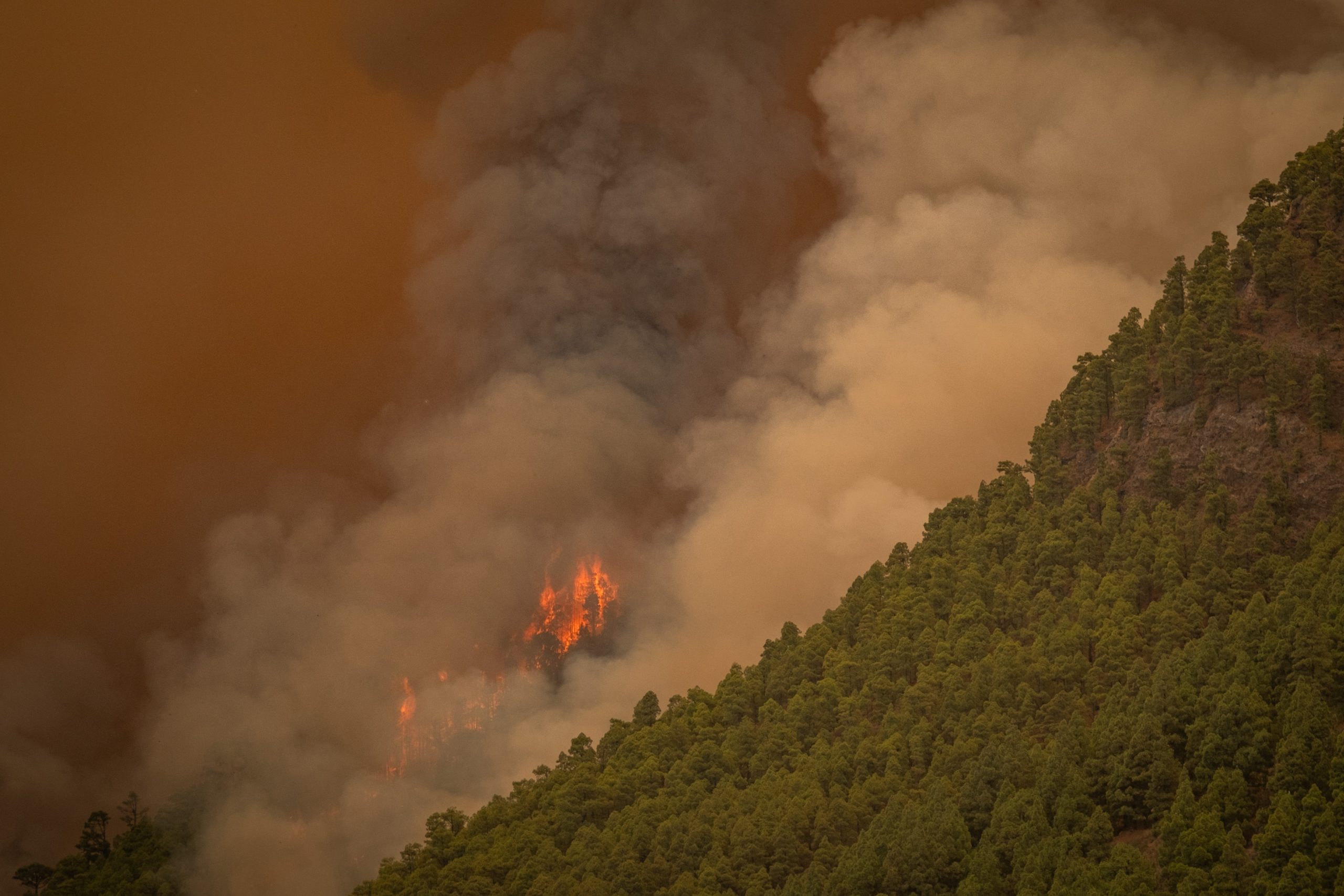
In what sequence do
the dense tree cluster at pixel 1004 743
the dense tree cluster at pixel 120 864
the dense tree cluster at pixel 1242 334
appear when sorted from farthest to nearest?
the dense tree cluster at pixel 120 864 → the dense tree cluster at pixel 1242 334 → the dense tree cluster at pixel 1004 743

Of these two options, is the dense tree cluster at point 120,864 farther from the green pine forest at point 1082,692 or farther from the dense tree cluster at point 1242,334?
the dense tree cluster at point 1242,334

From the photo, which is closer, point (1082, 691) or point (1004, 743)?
point (1004, 743)

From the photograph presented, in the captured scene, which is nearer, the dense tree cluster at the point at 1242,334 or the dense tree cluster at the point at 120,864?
the dense tree cluster at the point at 1242,334

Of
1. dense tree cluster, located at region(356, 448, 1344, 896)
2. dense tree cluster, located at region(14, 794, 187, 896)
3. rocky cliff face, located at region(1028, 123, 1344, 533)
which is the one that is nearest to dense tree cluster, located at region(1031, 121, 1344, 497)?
rocky cliff face, located at region(1028, 123, 1344, 533)

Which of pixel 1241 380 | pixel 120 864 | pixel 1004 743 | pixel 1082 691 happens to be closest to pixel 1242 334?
pixel 1241 380

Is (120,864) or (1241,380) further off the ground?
(120,864)

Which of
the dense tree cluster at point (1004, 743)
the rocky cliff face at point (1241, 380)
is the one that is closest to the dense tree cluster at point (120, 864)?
the dense tree cluster at point (1004, 743)

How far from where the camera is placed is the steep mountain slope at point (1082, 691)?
299 feet

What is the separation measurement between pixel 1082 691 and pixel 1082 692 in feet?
0.10

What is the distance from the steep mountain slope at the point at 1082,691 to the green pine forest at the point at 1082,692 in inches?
6.9

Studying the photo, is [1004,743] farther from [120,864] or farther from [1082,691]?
[120,864]

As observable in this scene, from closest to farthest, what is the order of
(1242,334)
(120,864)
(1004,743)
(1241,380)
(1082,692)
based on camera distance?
(1004,743) → (1082,692) → (1241,380) → (1242,334) → (120,864)

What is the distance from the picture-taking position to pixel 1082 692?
102562mm

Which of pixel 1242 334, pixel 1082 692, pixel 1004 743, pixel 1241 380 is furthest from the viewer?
pixel 1242 334
